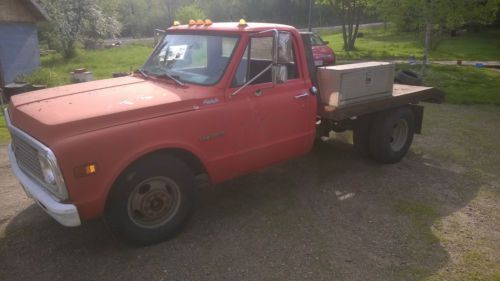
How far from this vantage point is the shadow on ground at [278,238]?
3807 mm

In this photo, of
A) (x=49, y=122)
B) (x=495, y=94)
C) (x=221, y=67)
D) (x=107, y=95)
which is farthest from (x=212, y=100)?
(x=495, y=94)

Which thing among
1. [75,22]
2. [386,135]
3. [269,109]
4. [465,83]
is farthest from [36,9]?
[465,83]

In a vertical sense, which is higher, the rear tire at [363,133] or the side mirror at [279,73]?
the side mirror at [279,73]

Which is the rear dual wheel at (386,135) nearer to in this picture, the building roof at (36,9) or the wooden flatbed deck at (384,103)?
→ the wooden flatbed deck at (384,103)

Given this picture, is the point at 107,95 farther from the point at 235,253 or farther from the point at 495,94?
the point at 495,94

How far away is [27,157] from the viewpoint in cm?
396

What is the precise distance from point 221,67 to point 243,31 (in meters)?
0.50

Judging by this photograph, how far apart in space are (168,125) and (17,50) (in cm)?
1645

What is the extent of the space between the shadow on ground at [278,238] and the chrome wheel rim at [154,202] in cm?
28

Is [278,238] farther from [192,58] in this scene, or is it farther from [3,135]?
[3,135]

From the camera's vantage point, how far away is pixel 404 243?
4.27 m

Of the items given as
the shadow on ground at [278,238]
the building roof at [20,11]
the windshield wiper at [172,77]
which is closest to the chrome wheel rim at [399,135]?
the shadow on ground at [278,238]

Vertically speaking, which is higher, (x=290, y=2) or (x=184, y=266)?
(x=290, y=2)

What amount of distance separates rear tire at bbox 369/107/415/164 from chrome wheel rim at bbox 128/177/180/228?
3300mm
